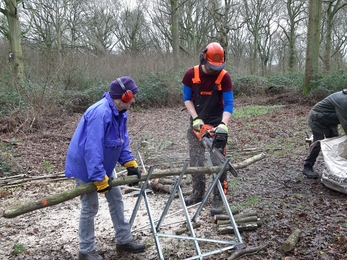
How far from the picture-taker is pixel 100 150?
106 inches

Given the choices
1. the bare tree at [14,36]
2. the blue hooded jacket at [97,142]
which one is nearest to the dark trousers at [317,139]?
the blue hooded jacket at [97,142]

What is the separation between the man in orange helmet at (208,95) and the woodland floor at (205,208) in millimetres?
428

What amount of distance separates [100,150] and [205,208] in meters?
2.14

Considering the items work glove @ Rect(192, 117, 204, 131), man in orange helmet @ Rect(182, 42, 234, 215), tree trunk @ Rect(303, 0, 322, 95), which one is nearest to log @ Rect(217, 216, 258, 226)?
man in orange helmet @ Rect(182, 42, 234, 215)

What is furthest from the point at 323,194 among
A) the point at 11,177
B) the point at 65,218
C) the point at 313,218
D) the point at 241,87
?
the point at 241,87

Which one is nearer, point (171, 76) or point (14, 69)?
point (14, 69)

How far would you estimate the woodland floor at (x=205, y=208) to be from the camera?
334 centimetres

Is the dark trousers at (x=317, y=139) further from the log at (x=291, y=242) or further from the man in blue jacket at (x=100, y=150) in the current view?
the man in blue jacket at (x=100, y=150)

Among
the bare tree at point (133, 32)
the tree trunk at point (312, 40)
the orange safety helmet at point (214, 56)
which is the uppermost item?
the bare tree at point (133, 32)

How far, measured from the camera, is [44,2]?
19688 millimetres

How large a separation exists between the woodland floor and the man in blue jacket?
0.54m

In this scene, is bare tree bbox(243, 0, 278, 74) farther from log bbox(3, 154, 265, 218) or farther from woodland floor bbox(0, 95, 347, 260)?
log bbox(3, 154, 265, 218)

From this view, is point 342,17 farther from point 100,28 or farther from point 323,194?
point 323,194

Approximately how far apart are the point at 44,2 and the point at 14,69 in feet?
32.3
